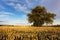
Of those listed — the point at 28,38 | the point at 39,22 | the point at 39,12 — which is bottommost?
the point at 28,38

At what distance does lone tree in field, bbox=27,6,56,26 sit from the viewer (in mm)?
37281

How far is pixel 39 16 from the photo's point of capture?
37781mm

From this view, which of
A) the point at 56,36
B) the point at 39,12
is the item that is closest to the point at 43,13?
the point at 39,12

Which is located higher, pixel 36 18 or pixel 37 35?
pixel 36 18

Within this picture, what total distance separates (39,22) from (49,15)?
349cm

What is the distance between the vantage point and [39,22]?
37.3 m

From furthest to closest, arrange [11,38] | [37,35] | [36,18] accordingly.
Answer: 1. [36,18]
2. [37,35]
3. [11,38]

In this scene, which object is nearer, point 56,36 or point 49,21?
point 56,36

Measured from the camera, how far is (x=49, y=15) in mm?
38719

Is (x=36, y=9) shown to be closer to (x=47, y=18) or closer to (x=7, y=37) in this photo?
(x=47, y=18)

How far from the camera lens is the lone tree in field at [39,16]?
37281 mm

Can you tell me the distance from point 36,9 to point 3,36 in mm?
29454

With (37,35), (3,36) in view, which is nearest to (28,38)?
(37,35)

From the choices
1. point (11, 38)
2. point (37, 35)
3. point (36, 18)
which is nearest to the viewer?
point (11, 38)
